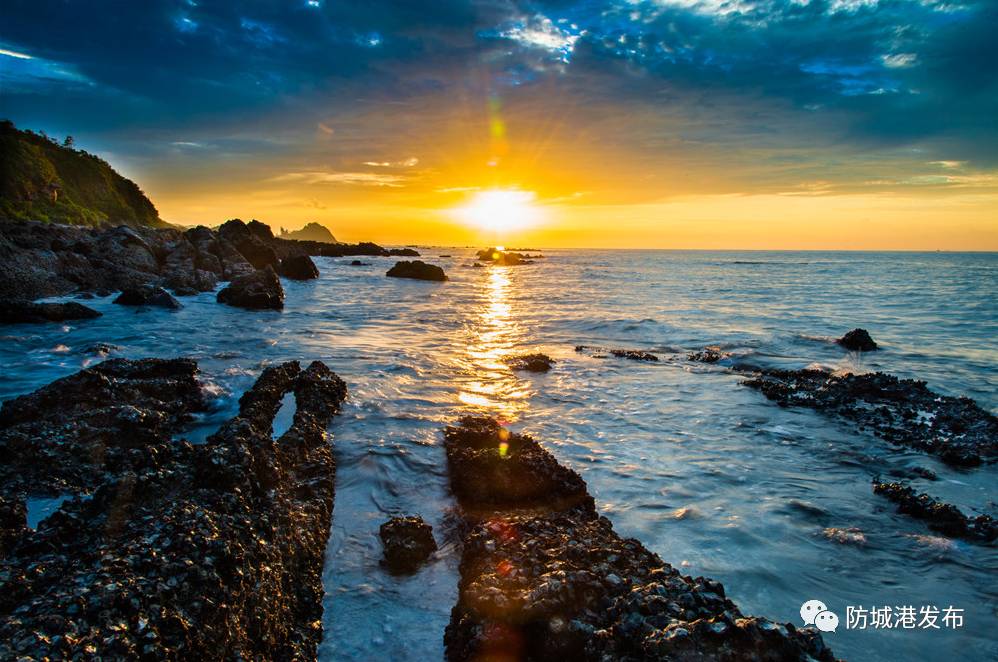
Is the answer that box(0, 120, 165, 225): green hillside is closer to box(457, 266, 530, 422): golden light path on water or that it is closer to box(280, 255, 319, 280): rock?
box(280, 255, 319, 280): rock

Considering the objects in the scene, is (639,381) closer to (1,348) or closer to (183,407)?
(183,407)

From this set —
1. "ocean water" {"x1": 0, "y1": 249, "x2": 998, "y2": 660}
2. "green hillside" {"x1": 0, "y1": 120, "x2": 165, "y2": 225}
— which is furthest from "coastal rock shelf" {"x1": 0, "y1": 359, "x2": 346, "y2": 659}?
"green hillside" {"x1": 0, "y1": 120, "x2": 165, "y2": 225}

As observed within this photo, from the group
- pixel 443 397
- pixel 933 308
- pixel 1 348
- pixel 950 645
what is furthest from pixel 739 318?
pixel 1 348

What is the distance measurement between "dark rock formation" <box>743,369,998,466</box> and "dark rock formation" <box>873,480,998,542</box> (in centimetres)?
230

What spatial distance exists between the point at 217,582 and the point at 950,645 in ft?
21.5

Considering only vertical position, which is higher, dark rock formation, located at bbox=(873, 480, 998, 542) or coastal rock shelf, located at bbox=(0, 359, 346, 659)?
coastal rock shelf, located at bbox=(0, 359, 346, 659)

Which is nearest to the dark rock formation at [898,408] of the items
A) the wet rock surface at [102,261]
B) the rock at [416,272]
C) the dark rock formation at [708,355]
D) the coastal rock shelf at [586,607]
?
the dark rock formation at [708,355]

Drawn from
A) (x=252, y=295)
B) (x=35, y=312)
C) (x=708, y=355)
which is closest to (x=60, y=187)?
(x=252, y=295)

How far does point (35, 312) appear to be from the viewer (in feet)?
52.6

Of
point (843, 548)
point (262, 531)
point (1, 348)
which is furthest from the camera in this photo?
point (1, 348)

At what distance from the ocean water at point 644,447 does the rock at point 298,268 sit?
19.5 meters

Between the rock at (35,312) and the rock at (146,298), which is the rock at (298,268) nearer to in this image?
the rock at (146,298)

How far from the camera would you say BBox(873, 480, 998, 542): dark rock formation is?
6277 mm

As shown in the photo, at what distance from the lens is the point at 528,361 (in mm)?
14570
